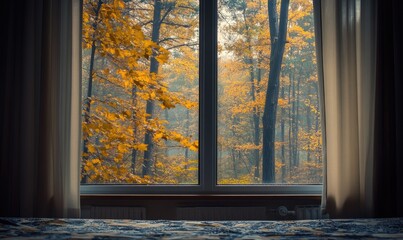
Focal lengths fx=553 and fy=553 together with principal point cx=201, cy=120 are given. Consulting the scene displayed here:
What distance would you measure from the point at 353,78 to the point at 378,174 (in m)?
0.58

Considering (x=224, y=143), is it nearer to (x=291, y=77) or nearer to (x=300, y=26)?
(x=291, y=77)

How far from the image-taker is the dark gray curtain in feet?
10.5

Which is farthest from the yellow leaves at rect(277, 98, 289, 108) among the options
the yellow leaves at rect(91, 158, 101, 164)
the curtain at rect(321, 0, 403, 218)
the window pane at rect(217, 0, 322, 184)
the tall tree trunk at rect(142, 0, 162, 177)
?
the yellow leaves at rect(91, 158, 101, 164)

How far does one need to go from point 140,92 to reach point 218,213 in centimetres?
95

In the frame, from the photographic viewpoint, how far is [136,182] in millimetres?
3574

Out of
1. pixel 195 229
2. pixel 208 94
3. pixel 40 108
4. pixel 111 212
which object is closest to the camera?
pixel 195 229

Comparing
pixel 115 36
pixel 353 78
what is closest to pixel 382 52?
pixel 353 78

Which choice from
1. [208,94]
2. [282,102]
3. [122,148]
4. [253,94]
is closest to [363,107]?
[282,102]

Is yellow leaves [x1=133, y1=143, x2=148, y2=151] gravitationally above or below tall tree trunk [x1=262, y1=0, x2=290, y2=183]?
below

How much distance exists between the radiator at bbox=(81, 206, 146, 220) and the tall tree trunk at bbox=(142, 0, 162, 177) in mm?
321

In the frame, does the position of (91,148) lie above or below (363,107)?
below

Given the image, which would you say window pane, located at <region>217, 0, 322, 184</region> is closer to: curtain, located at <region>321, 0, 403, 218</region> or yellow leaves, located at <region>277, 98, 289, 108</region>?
yellow leaves, located at <region>277, 98, 289, 108</region>

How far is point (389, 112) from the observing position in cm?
325

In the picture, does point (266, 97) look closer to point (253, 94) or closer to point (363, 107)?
point (253, 94)
